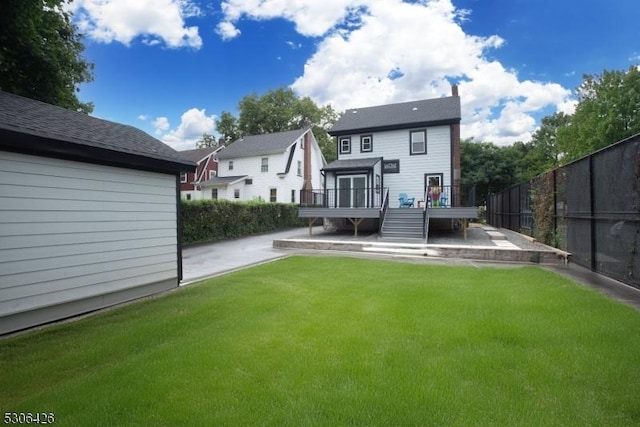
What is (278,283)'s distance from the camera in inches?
255

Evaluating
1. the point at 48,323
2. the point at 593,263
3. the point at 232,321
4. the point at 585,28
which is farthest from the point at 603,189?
the point at 585,28

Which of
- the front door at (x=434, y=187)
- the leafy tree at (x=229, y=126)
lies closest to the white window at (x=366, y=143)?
the front door at (x=434, y=187)

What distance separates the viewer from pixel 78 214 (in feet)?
15.4

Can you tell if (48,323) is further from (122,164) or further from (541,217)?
(541,217)

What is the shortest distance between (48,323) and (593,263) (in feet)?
32.2

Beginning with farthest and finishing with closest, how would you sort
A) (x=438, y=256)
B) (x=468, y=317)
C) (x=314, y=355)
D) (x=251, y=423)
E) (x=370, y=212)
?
(x=370, y=212) < (x=438, y=256) < (x=468, y=317) < (x=314, y=355) < (x=251, y=423)

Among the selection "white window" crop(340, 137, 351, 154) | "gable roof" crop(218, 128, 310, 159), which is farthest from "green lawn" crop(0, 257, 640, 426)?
"gable roof" crop(218, 128, 310, 159)

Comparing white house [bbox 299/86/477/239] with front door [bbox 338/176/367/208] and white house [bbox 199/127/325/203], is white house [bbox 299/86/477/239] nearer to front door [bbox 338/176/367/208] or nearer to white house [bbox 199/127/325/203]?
front door [bbox 338/176/367/208]

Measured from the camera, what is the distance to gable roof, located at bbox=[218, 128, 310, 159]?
2668cm

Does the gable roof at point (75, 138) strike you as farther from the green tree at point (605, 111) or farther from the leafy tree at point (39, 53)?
the green tree at point (605, 111)

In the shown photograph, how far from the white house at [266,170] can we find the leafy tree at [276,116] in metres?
13.2

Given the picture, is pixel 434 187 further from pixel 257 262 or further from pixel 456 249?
pixel 257 262

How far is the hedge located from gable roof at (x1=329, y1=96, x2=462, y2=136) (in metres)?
6.26

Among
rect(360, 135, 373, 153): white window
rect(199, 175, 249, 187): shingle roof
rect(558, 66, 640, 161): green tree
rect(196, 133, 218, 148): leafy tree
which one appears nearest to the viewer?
rect(360, 135, 373, 153): white window
